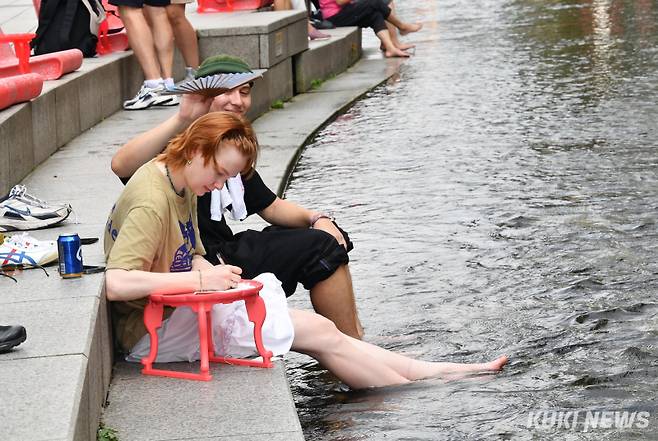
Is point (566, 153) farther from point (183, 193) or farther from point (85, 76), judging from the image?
point (183, 193)

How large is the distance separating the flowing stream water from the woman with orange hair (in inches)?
5.6

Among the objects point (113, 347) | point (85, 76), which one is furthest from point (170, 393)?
point (85, 76)

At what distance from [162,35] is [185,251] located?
5402 mm

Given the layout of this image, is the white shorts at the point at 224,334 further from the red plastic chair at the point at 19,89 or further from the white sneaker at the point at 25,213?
the red plastic chair at the point at 19,89

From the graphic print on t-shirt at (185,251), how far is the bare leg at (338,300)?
0.65 metres

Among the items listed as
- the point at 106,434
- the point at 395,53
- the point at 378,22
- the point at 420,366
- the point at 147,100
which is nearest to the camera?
the point at 106,434

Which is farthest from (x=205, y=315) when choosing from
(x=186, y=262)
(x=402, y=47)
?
(x=402, y=47)

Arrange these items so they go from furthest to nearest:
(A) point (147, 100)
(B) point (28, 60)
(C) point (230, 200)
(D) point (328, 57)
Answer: (D) point (328, 57) → (A) point (147, 100) → (B) point (28, 60) → (C) point (230, 200)

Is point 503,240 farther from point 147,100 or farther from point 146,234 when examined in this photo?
point 147,100

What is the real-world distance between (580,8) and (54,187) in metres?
12.6

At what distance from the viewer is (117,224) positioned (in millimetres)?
4965

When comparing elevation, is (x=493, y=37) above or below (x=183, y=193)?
below

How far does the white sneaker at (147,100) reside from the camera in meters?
10.2

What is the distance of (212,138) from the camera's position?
15.7 ft
